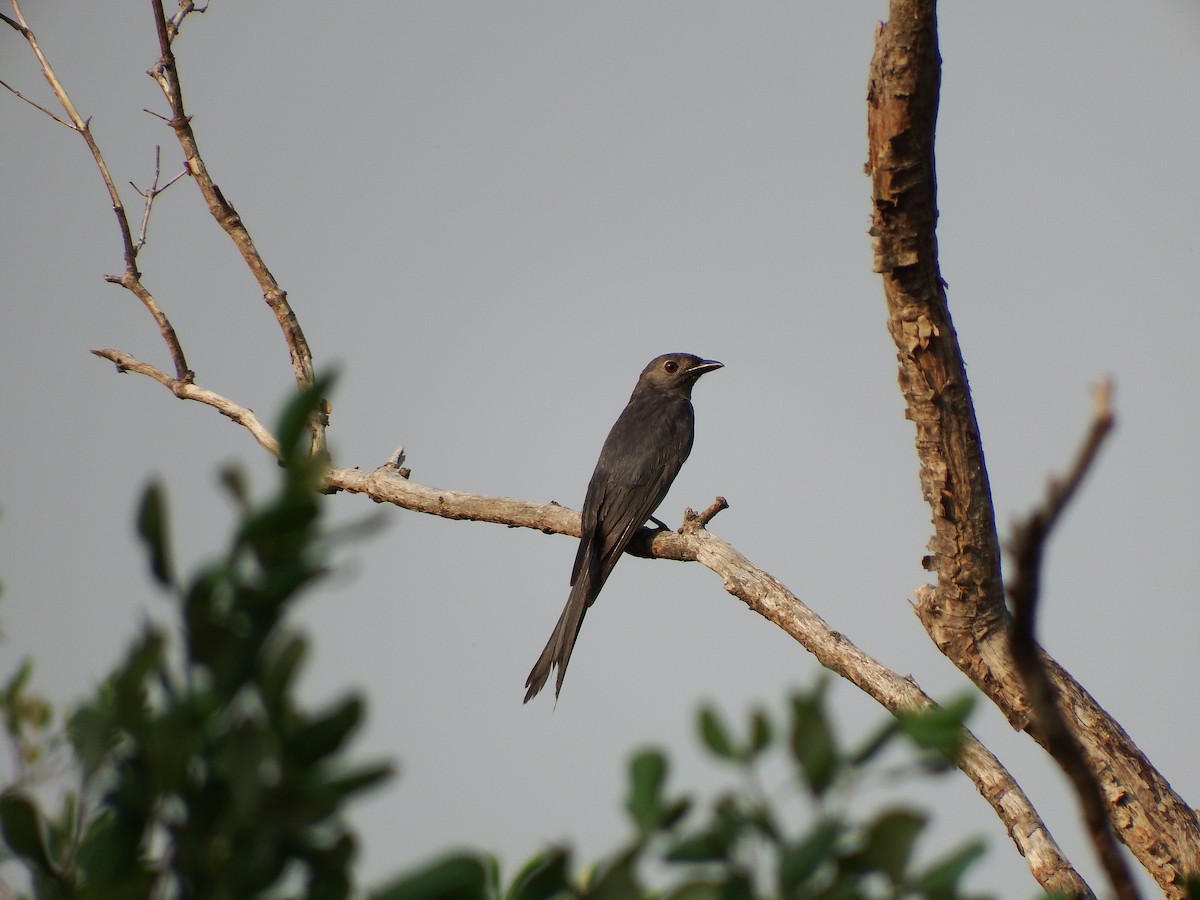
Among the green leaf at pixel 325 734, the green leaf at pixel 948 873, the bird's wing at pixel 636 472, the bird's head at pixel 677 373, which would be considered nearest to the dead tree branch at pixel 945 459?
the green leaf at pixel 948 873

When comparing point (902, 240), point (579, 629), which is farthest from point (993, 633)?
point (579, 629)

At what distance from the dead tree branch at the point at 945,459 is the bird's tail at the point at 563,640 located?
2.71 m

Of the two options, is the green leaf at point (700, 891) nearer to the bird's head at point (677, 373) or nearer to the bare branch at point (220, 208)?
the bare branch at point (220, 208)

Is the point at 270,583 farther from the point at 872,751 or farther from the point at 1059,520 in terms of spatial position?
the point at 1059,520

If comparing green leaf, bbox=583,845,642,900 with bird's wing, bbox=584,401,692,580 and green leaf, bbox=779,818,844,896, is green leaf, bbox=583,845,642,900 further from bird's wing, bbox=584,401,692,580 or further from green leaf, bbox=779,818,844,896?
bird's wing, bbox=584,401,692,580

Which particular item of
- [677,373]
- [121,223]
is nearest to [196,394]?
[121,223]

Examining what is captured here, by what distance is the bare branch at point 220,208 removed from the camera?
6.47 metres

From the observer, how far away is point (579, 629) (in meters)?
6.49

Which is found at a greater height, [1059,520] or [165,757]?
[1059,520]

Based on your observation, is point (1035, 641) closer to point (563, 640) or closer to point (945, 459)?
point (945, 459)

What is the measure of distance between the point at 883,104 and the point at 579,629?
4.05 m

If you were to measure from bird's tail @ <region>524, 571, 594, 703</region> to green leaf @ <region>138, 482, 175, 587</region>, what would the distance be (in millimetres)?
5394

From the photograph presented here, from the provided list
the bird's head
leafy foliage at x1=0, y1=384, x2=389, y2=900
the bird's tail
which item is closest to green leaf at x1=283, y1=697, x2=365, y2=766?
leafy foliage at x1=0, y1=384, x2=389, y2=900

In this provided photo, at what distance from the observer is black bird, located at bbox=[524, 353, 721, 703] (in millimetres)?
6495
